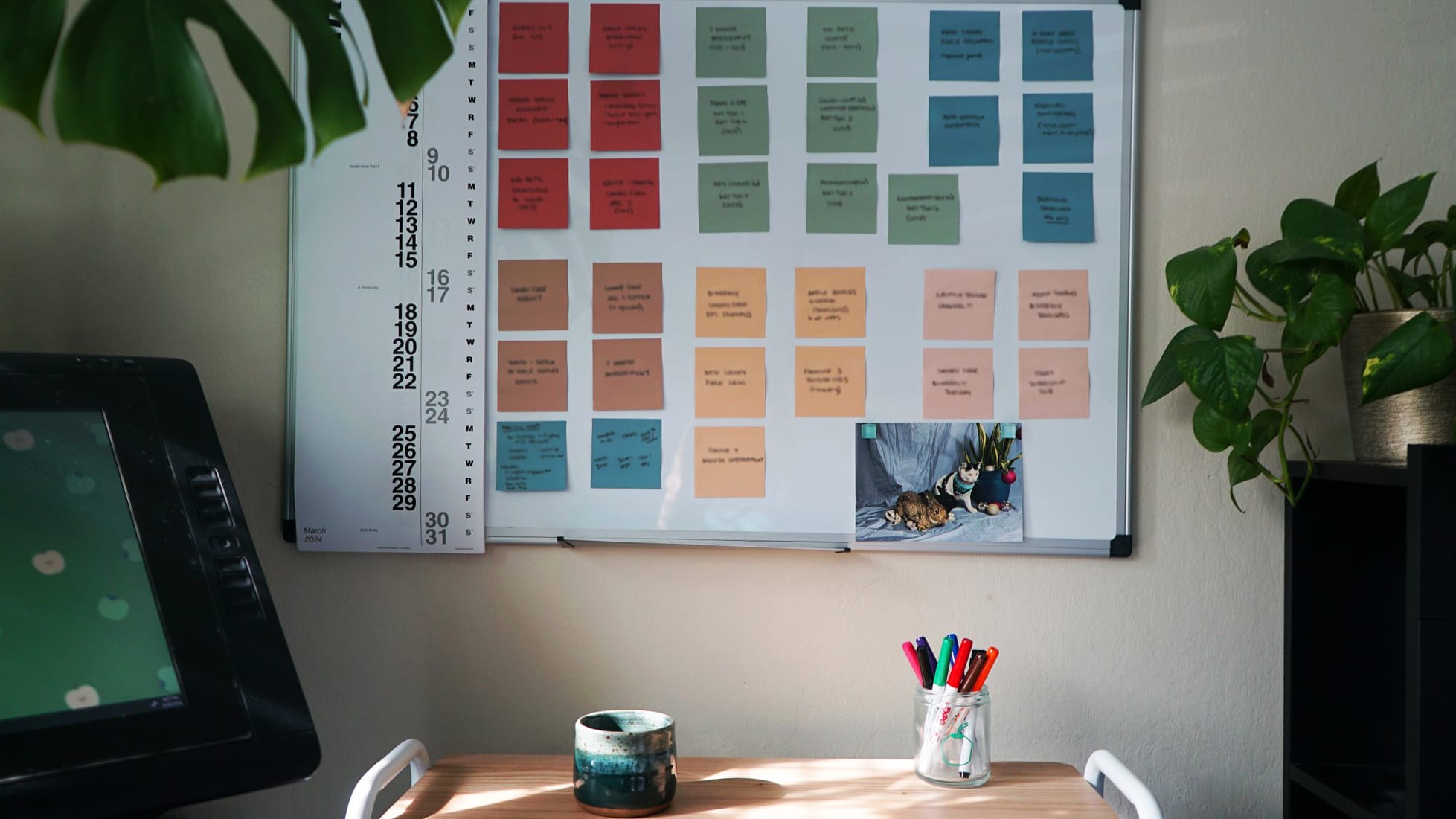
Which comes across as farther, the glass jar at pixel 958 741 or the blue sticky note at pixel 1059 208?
the blue sticky note at pixel 1059 208

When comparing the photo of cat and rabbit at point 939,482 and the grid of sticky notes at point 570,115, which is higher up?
the grid of sticky notes at point 570,115

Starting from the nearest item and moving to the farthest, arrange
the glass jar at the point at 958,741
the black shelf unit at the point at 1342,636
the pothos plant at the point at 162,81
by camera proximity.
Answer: the pothos plant at the point at 162,81
the glass jar at the point at 958,741
the black shelf unit at the point at 1342,636

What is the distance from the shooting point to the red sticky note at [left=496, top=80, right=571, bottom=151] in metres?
1.32

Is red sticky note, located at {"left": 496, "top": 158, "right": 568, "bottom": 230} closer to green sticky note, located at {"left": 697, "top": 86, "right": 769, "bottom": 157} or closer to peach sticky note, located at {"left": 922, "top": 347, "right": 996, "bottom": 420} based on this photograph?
green sticky note, located at {"left": 697, "top": 86, "right": 769, "bottom": 157}

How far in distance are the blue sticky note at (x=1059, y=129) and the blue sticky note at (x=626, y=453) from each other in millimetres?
642

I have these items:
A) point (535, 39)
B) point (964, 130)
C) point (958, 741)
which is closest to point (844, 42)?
point (964, 130)

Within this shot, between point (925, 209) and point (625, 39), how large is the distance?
0.48 metres

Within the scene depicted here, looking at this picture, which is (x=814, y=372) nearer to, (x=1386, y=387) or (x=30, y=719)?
→ (x=1386, y=387)

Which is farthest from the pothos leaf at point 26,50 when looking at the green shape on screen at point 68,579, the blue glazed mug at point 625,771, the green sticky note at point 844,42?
the green sticky note at point 844,42

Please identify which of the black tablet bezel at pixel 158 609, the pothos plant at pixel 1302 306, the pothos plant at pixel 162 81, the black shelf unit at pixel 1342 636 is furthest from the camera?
the black shelf unit at pixel 1342 636

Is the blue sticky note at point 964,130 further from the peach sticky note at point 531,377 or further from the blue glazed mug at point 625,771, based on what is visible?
the blue glazed mug at point 625,771

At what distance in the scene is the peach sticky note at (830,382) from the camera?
131 cm

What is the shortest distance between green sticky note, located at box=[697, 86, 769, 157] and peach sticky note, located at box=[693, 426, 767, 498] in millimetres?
386

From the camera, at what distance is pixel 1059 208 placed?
1300mm
